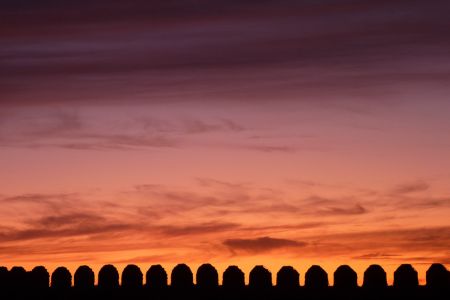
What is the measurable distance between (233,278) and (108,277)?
2421 mm

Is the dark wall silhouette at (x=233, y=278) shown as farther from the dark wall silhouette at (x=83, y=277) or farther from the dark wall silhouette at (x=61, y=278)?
the dark wall silhouette at (x=61, y=278)

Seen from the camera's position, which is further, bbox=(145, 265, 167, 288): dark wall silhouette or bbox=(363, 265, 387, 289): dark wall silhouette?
bbox=(145, 265, 167, 288): dark wall silhouette

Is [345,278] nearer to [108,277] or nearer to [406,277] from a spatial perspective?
[406,277]

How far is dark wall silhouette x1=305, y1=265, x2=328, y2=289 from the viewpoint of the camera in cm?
2623

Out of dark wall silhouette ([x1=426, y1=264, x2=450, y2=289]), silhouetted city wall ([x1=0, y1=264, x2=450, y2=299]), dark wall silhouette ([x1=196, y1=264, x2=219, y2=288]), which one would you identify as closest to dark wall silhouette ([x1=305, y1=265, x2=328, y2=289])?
silhouetted city wall ([x1=0, y1=264, x2=450, y2=299])

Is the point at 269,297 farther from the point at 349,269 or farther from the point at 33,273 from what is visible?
the point at 33,273

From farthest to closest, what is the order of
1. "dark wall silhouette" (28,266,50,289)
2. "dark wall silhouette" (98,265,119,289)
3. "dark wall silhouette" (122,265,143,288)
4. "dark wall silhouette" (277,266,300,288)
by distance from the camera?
"dark wall silhouette" (28,266,50,289) → "dark wall silhouette" (98,265,119,289) → "dark wall silhouette" (122,265,143,288) → "dark wall silhouette" (277,266,300,288)

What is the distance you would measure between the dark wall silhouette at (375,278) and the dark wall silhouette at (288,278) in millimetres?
1241

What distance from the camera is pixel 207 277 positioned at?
26672 millimetres

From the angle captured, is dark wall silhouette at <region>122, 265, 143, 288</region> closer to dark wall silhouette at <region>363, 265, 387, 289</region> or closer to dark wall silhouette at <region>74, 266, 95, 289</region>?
dark wall silhouette at <region>74, 266, 95, 289</region>

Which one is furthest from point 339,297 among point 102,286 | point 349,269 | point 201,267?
point 102,286

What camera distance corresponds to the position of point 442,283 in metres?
25.9

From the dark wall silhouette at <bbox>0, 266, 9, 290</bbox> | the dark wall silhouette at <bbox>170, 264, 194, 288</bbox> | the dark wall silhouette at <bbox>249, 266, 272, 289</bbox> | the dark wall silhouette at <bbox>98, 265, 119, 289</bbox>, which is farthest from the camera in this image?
the dark wall silhouette at <bbox>0, 266, 9, 290</bbox>

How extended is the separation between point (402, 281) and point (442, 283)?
713 millimetres
